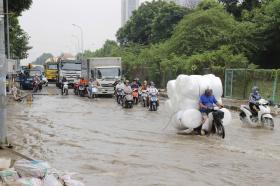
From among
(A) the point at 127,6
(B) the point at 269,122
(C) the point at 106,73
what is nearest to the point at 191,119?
(B) the point at 269,122

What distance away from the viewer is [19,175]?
7.65 m

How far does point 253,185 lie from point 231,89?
24094mm

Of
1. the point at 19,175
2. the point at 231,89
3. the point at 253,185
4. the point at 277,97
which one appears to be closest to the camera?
the point at 19,175

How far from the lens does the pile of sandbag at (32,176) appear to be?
7.35m

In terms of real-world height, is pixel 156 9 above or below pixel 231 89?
above

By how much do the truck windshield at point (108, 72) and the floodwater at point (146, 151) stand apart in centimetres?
1775

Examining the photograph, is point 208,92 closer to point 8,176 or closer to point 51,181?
point 51,181

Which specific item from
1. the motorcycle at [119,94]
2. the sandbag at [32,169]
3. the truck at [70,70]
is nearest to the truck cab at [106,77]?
the motorcycle at [119,94]

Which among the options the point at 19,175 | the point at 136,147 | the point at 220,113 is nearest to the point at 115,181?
the point at 19,175

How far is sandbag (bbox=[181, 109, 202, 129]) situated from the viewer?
1612cm

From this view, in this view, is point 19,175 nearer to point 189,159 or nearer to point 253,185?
point 253,185

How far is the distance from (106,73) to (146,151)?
26529mm

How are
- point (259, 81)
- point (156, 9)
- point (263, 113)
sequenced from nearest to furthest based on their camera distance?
point (263, 113), point (259, 81), point (156, 9)

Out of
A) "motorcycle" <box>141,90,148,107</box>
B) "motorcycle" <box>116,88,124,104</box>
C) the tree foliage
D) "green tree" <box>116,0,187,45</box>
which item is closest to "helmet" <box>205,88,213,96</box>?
"motorcycle" <box>141,90,148,107</box>
